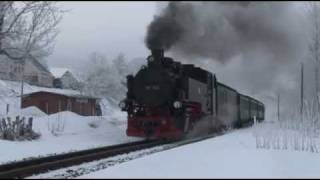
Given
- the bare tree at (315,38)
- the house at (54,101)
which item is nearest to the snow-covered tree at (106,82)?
the house at (54,101)

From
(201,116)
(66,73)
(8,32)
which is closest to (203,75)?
(201,116)

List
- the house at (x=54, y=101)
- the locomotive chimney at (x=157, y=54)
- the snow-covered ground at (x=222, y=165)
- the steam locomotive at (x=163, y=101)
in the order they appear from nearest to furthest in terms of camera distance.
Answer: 1. the snow-covered ground at (x=222, y=165)
2. the steam locomotive at (x=163, y=101)
3. the locomotive chimney at (x=157, y=54)
4. the house at (x=54, y=101)

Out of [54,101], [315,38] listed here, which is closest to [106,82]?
[54,101]

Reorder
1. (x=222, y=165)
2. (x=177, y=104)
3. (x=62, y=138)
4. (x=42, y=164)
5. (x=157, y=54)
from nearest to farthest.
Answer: (x=222, y=165), (x=42, y=164), (x=177, y=104), (x=62, y=138), (x=157, y=54)

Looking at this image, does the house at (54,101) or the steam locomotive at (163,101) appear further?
the house at (54,101)

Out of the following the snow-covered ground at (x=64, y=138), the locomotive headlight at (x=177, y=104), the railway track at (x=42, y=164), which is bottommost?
the railway track at (x=42, y=164)

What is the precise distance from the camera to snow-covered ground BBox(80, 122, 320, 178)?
11266 millimetres

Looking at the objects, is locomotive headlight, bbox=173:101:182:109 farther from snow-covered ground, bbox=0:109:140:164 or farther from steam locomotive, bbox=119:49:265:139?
snow-covered ground, bbox=0:109:140:164

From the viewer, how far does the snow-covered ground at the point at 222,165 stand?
11.3 meters

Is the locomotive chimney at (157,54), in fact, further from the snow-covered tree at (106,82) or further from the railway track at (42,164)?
the snow-covered tree at (106,82)

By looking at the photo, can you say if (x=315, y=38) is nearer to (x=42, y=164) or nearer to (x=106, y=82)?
(x=42, y=164)

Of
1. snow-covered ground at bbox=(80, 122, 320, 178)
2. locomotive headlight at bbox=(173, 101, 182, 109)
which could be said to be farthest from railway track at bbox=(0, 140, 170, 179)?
locomotive headlight at bbox=(173, 101, 182, 109)

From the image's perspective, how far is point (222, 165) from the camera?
1291 centimetres

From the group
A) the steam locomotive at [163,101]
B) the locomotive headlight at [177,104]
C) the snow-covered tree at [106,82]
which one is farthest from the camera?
the snow-covered tree at [106,82]
